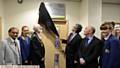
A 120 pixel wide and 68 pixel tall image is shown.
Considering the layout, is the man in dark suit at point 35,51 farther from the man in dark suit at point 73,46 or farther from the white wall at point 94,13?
the white wall at point 94,13

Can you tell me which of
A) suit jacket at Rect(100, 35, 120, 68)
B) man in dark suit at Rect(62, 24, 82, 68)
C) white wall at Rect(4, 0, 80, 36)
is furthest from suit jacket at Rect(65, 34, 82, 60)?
white wall at Rect(4, 0, 80, 36)

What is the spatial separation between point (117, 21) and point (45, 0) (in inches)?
87.9

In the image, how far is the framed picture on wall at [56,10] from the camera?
6512 millimetres

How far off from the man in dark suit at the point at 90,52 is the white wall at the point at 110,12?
2798mm

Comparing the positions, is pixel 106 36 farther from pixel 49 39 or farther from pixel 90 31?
pixel 49 39

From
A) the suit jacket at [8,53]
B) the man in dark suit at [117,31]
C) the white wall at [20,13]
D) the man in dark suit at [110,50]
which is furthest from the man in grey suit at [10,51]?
the white wall at [20,13]

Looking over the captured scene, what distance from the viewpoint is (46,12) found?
6160mm

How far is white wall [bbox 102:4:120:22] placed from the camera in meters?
7.04

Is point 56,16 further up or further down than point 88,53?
further up

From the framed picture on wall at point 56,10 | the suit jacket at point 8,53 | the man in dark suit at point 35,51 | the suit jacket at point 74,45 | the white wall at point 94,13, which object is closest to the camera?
the suit jacket at point 8,53

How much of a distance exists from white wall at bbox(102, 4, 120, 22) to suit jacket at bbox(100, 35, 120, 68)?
320 centimetres

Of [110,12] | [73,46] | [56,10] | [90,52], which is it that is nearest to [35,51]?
[73,46]

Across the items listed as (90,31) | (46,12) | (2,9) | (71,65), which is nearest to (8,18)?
(2,9)

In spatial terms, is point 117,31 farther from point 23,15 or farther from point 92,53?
point 23,15
